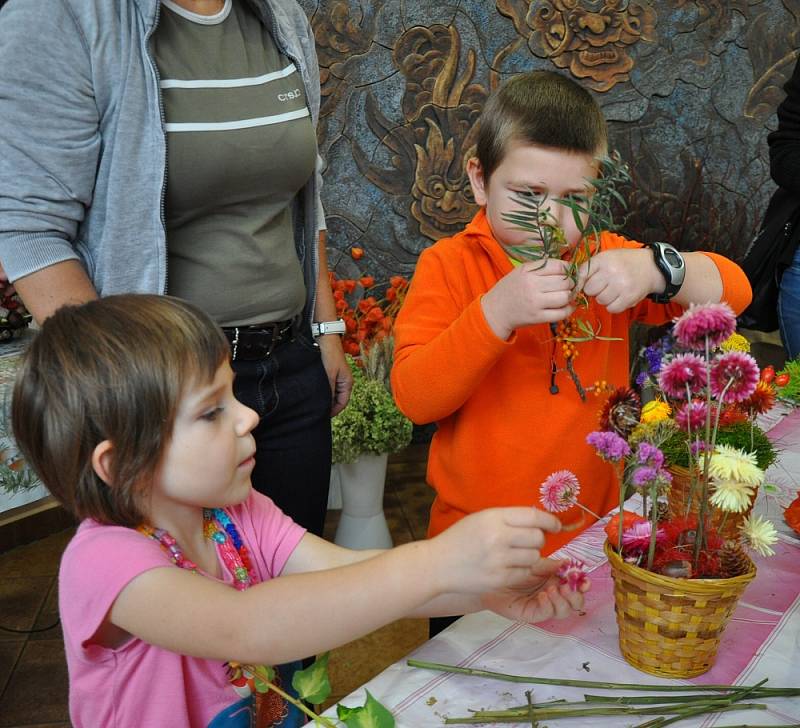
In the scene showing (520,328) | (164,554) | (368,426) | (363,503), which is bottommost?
(363,503)

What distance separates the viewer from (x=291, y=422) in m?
1.73

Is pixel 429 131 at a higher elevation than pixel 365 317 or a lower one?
higher

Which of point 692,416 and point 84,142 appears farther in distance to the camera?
point 84,142

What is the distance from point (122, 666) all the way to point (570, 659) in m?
0.58

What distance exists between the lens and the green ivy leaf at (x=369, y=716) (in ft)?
3.06

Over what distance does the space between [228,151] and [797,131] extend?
1842mm

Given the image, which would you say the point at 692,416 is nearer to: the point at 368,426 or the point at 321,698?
the point at 321,698

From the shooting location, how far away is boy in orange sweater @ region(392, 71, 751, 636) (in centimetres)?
143

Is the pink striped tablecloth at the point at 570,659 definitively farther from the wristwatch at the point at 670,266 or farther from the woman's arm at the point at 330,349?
the woman's arm at the point at 330,349

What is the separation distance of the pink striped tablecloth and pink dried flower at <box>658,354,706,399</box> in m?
0.36

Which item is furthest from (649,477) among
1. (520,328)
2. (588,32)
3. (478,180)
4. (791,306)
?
(588,32)

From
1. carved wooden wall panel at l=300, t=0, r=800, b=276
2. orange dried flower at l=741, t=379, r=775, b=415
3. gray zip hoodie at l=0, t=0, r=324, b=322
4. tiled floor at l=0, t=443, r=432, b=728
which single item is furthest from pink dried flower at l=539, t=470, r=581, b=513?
carved wooden wall panel at l=300, t=0, r=800, b=276

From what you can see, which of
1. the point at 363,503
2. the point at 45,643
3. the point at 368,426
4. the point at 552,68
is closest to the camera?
the point at 45,643

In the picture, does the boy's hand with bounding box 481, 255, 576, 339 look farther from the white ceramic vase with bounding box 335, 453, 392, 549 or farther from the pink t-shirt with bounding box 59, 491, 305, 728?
the white ceramic vase with bounding box 335, 453, 392, 549
